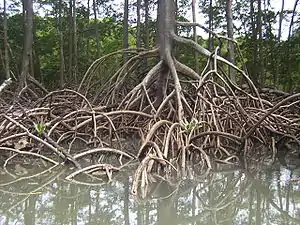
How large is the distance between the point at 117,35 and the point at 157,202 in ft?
43.6

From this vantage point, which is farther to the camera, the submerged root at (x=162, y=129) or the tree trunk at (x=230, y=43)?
the tree trunk at (x=230, y=43)

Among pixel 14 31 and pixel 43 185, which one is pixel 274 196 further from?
pixel 14 31

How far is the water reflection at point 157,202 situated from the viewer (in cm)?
253

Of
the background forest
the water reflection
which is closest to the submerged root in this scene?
the water reflection

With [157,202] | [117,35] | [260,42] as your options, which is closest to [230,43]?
[260,42]

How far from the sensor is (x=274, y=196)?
2986mm

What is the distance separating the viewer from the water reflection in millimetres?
2527

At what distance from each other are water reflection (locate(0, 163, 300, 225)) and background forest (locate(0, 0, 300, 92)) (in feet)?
25.2

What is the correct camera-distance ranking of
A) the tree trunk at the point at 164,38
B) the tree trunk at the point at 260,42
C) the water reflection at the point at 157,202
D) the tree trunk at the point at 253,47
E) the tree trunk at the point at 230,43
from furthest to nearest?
the tree trunk at the point at 253,47, the tree trunk at the point at 260,42, the tree trunk at the point at 230,43, the tree trunk at the point at 164,38, the water reflection at the point at 157,202

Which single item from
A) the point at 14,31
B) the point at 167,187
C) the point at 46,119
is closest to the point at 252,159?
the point at 167,187

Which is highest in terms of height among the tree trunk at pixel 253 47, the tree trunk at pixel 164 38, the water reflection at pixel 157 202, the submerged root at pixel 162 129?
the tree trunk at pixel 253 47

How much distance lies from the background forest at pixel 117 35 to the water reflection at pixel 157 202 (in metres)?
7.67

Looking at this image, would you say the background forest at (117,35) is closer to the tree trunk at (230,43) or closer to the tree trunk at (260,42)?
the tree trunk at (260,42)

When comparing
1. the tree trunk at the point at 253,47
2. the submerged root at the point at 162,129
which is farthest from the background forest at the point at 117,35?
the submerged root at the point at 162,129
